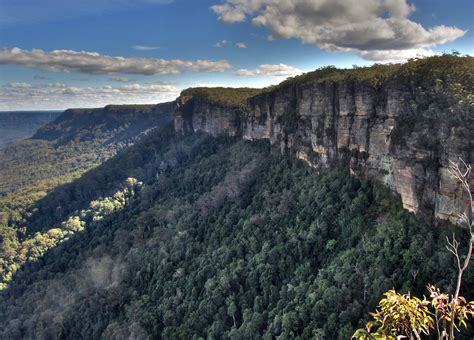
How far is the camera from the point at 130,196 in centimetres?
10731

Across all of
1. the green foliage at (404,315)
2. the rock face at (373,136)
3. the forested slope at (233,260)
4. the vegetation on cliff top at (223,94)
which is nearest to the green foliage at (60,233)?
the forested slope at (233,260)

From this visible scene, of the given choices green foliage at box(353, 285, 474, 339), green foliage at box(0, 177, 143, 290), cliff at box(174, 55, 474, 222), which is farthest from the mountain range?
green foliage at box(353, 285, 474, 339)

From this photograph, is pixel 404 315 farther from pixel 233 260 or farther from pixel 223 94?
pixel 223 94

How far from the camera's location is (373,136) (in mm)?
40469

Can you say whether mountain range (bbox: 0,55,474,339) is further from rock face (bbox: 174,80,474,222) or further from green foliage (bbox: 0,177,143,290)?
green foliage (bbox: 0,177,143,290)

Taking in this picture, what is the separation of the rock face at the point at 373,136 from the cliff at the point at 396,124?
77 mm

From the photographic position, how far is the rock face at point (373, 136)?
2979 centimetres

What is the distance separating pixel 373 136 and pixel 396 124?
4285mm

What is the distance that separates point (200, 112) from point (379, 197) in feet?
252

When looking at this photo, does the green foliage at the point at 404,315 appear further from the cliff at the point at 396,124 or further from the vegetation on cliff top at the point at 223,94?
the vegetation on cliff top at the point at 223,94

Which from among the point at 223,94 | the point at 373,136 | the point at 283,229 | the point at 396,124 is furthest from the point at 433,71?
the point at 223,94

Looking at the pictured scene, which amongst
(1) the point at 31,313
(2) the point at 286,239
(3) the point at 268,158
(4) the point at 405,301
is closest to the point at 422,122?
(2) the point at 286,239

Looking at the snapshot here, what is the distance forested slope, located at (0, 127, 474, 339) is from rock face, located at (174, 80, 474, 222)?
2.01 meters

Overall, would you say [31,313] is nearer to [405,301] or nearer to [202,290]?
[202,290]
